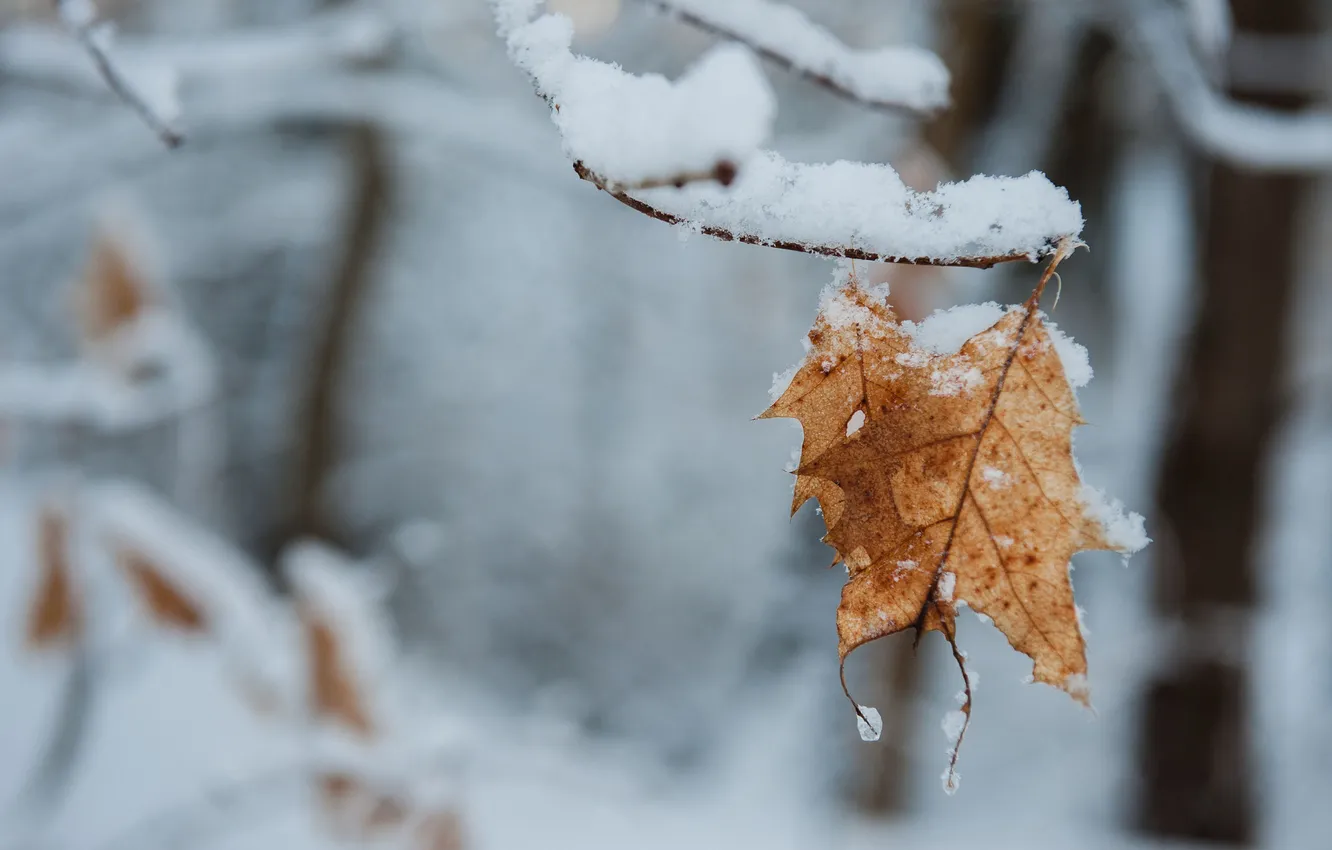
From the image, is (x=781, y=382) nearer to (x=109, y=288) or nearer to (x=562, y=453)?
(x=109, y=288)

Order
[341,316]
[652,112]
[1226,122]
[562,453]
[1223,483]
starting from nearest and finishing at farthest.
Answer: [652,112] → [1226,122] → [1223,483] → [341,316] → [562,453]

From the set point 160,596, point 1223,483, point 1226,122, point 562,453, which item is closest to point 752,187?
point 1226,122

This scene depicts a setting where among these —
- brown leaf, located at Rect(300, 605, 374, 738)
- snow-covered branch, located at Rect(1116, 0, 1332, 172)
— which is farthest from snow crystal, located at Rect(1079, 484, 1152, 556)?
brown leaf, located at Rect(300, 605, 374, 738)

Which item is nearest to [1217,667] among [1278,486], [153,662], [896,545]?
[1278,486]

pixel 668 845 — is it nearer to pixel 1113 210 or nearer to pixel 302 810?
pixel 302 810

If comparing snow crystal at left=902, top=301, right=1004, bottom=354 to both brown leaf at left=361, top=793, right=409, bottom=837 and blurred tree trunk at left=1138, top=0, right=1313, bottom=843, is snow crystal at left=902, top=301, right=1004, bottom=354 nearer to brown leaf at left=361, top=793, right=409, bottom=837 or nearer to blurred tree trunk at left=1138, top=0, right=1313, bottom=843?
brown leaf at left=361, top=793, right=409, bottom=837
